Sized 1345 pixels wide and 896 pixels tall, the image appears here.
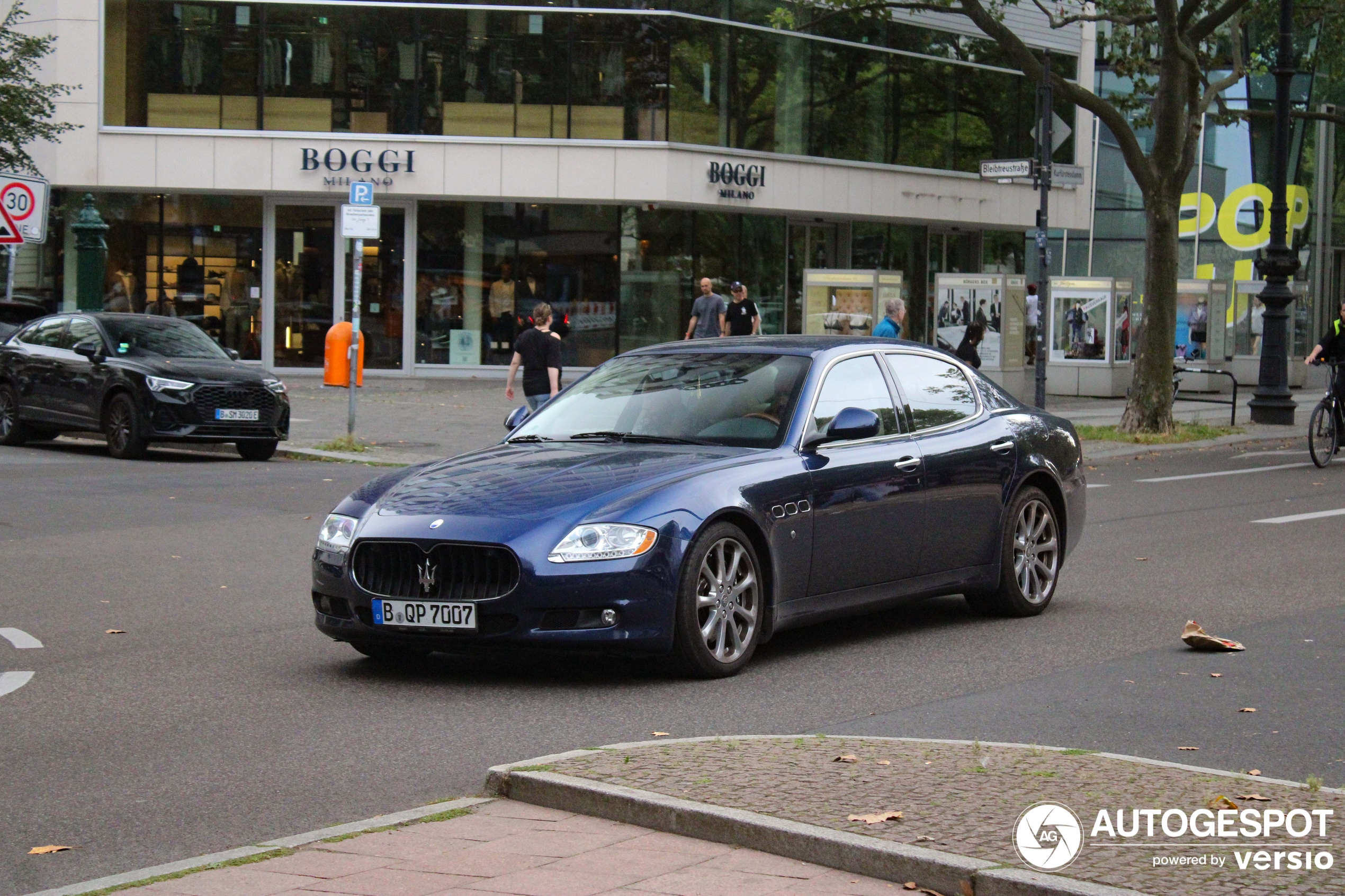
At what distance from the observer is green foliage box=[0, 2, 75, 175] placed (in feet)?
100

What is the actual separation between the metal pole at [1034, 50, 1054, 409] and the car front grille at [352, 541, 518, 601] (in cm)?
1445

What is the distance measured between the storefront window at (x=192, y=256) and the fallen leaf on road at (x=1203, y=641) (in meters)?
29.4

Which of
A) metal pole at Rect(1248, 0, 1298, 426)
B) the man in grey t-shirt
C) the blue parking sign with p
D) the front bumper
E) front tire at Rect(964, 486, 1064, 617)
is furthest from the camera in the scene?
metal pole at Rect(1248, 0, 1298, 426)

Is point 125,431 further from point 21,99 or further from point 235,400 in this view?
point 21,99

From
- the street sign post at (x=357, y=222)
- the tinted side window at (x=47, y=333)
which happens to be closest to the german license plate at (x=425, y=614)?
the street sign post at (x=357, y=222)

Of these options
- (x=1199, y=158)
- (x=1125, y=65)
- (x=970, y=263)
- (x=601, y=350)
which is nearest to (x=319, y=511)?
(x=1125, y=65)

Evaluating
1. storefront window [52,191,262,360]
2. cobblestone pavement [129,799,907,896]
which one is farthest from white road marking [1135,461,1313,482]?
storefront window [52,191,262,360]

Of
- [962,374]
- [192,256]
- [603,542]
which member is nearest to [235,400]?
[962,374]

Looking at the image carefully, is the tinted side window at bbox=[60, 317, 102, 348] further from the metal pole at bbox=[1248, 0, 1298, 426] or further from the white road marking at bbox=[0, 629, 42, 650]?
the metal pole at bbox=[1248, 0, 1298, 426]

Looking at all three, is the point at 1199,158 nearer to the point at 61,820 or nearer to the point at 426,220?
the point at 426,220

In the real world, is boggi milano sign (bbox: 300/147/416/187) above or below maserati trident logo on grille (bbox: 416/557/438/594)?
above

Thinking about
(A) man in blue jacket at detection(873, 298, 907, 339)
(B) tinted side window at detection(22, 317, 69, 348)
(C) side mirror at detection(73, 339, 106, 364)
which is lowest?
(C) side mirror at detection(73, 339, 106, 364)

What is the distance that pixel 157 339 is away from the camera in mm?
20891

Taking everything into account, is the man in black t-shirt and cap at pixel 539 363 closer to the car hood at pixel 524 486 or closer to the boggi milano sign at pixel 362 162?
the car hood at pixel 524 486
